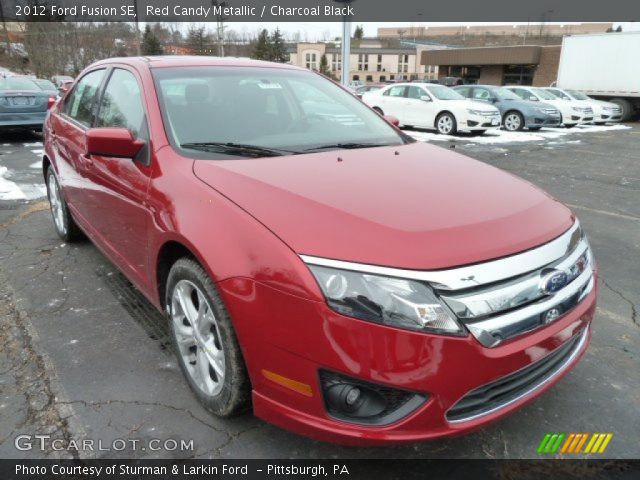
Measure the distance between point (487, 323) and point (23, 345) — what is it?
103 inches

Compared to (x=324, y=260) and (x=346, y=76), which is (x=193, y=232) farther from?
(x=346, y=76)

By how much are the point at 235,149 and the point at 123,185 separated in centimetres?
72

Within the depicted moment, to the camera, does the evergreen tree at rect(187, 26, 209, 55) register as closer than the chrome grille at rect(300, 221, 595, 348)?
No

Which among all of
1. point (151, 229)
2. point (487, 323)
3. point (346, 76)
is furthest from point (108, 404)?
point (346, 76)

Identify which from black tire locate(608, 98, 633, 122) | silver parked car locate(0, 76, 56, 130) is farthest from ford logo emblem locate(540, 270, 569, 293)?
black tire locate(608, 98, 633, 122)

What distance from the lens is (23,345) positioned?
2.87 m

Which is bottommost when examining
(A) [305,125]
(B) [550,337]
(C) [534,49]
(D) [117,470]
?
(D) [117,470]

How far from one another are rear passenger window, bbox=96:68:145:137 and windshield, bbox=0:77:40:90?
9679 millimetres

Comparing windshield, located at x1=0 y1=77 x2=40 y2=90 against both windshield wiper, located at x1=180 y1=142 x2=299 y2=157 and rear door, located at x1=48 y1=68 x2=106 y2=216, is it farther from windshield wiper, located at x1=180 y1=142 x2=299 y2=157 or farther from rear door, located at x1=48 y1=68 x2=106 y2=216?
windshield wiper, located at x1=180 y1=142 x2=299 y2=157

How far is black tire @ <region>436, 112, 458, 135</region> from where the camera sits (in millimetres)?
14105

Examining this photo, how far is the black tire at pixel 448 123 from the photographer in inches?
555

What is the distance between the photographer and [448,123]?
1426cm

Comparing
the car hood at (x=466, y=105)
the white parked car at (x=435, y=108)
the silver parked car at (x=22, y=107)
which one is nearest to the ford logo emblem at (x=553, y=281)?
the silver parked car at (x=22, y=107)

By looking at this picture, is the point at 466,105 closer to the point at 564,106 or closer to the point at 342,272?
the point at 564,106
